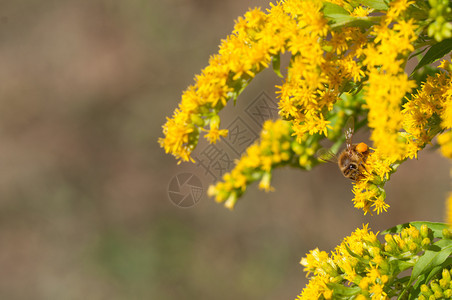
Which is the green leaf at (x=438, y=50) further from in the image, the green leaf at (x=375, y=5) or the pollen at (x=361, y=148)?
the pollen at (x=361, y=148)

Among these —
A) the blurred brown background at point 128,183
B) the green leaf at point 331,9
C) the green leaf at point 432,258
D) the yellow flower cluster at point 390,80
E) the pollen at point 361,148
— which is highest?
the blurred brown background at point 128,183

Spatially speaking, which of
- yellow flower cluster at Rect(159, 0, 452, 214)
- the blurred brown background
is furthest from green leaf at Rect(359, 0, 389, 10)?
the blurred brown background

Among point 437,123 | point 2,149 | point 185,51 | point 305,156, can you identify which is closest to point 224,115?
point 185,51

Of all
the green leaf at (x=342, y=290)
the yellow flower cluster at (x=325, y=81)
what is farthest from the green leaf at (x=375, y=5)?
the green leaf at (x=342, y=290)

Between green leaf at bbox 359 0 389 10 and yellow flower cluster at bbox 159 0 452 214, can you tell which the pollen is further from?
green leaf at bbox 359 0 389 10

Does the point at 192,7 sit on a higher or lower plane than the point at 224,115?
higher

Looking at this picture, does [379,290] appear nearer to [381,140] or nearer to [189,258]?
[381,140]

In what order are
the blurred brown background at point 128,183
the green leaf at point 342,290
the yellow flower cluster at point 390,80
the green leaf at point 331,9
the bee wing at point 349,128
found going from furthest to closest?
the blurred brown background at point 128,183 < the bee wing at point 349,128 < the green leaf at point 342,290 < the green leaf at point 331,9 < the yellow flower cluster at point 390,80
